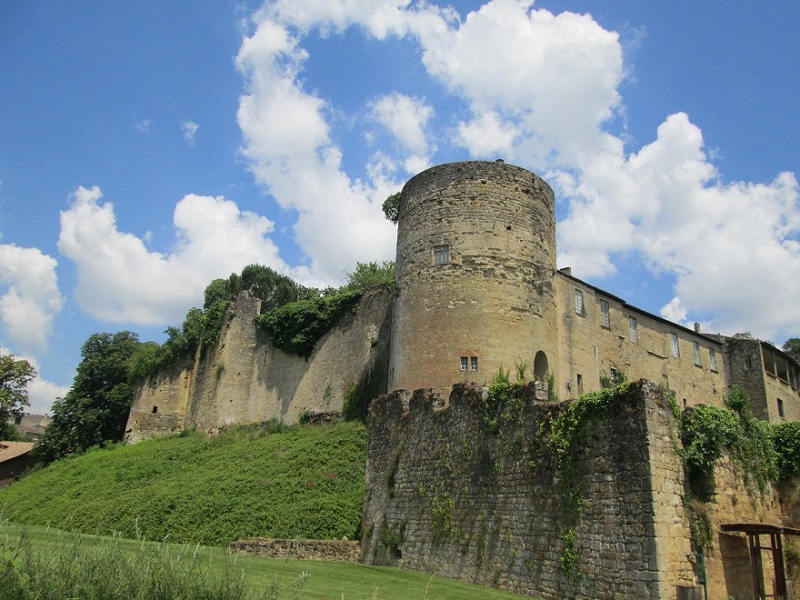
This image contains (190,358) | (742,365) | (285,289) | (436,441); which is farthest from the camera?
(285,289)

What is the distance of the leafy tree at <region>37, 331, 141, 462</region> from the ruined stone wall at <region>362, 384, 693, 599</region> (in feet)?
110

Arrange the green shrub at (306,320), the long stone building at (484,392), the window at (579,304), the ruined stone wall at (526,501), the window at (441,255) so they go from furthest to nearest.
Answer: the green shrub at (306,320) → the window at (579,304) → the window at (441,255) → the long stone building at (484,392) → the ruined stone wall at (526,501)

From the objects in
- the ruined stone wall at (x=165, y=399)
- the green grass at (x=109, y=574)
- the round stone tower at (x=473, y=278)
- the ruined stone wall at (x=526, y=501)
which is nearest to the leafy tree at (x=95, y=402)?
the ruined stone wall at (x=165, y=399)

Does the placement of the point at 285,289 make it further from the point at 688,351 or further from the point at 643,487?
the point at 643,487

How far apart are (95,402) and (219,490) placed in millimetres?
29387

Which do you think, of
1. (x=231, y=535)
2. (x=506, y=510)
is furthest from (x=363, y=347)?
(x=506, y=510)

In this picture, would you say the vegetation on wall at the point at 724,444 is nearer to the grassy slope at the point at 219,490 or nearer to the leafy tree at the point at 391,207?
the grassy slope at the point at 219,490

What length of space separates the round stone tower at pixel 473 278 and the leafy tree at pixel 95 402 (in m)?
28.8

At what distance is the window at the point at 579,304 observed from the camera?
32812 millimetres

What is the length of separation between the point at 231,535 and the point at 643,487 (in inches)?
532

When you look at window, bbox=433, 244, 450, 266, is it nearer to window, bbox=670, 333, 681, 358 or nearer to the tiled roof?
window, bbox=670, 333, 681, 358

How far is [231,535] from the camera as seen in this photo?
Result: 68.4 feet

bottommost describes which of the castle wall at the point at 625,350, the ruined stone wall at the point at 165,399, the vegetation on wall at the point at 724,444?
the vegetation on wall at the point at 724,444

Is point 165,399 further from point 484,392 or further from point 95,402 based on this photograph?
point 484,392
